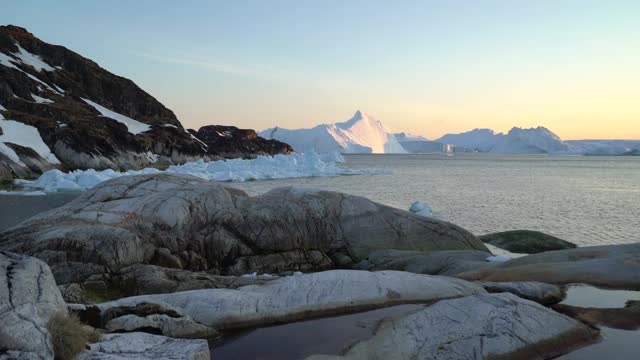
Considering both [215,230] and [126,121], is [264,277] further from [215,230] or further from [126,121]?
[126,121]

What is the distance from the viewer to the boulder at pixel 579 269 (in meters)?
12.2

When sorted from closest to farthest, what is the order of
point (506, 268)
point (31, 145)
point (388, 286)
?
point (388, 286) → point (506, 268) → point (31, 145)

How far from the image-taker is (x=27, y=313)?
648 centimetres

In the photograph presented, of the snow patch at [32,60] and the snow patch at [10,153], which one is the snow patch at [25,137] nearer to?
the snow patch at [10,153]

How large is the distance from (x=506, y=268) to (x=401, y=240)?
16.8ft

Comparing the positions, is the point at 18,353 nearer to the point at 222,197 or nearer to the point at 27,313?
the point at 27,313

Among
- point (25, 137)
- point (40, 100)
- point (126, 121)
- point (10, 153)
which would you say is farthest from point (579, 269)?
point (126, 121)

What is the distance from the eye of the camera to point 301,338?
29.3ft

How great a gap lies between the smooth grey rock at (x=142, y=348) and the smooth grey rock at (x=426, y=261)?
369 inches

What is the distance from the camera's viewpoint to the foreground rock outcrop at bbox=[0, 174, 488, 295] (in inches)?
573

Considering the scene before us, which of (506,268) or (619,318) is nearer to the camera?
(619,318)

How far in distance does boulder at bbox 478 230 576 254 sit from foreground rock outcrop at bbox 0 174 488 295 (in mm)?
3329

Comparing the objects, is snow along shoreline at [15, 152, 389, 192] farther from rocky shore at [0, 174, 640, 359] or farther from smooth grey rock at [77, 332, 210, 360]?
smooth grey rock at [77, 332, 210, 360]

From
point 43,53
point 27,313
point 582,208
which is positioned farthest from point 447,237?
point 43,53
